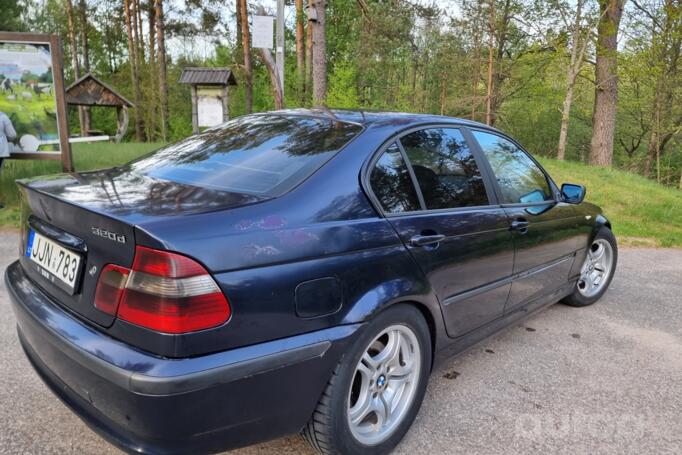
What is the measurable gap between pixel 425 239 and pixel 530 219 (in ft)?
3.80

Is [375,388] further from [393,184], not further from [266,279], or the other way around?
[393,184]

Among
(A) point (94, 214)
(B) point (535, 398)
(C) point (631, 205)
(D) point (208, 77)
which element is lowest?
(B) point (535, 398)

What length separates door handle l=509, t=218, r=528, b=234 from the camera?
9.57 feet

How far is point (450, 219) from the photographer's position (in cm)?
249

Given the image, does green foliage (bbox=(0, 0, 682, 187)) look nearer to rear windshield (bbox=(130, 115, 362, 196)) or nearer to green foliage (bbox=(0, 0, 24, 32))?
green foliage (bbox=(0, 0, 24, 32))

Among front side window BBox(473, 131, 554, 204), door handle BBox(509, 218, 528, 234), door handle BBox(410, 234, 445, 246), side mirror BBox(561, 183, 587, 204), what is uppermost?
front side window BBox(473, 131, 554, 204)

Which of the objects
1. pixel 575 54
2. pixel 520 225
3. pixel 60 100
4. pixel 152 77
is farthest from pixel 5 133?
pixel 152 77

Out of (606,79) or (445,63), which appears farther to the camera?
(445,63)

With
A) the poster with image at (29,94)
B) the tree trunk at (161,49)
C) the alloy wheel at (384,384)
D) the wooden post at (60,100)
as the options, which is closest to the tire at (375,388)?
the alloy wheel at (384,384)

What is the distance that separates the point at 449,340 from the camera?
2555 millimetres

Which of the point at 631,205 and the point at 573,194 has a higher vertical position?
the point at 573,194

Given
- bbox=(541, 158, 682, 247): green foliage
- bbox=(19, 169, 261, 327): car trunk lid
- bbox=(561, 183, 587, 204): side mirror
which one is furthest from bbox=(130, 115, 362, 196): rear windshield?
bbox=(541, 158, 682, 247): green foliage

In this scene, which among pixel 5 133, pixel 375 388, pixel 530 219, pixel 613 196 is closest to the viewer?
pixel 375 388

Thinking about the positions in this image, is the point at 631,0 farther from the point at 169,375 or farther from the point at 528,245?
the point at 169,375
